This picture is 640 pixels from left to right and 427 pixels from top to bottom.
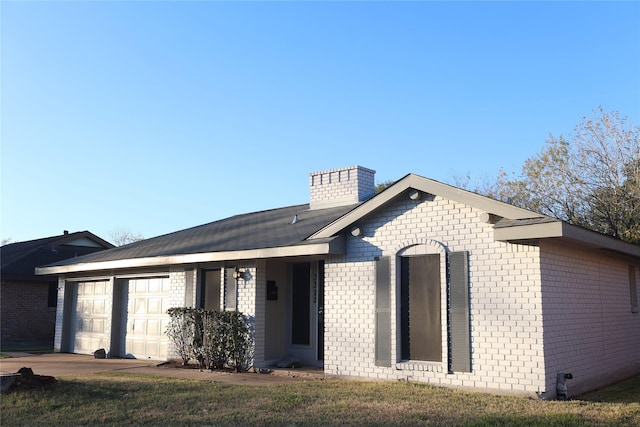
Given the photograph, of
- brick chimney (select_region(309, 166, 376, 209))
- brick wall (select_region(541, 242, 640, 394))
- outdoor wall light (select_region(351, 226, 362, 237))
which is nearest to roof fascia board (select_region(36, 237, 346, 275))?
outdoor wall light (select_region(351, 226, 362, 237))

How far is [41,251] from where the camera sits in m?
25.2

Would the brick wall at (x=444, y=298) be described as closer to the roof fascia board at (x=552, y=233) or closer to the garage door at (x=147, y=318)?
the roof fascia board at (x=552, y=233)

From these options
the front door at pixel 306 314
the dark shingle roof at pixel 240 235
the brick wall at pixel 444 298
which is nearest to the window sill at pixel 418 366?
the brick wall at pixel 444 298

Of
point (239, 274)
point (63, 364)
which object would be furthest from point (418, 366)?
point (63, 364)

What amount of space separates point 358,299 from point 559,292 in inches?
141

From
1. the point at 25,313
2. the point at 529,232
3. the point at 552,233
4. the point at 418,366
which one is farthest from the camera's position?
the point at 25,313

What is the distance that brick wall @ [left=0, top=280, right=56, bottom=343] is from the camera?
73.7 ft

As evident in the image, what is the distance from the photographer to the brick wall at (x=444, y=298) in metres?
9.20

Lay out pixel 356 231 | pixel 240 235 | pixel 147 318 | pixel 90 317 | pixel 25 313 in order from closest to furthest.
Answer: pixel 356 231 < pixel 240 235 < pixel 147 318 < pixel 90 317 < pixel 25 313

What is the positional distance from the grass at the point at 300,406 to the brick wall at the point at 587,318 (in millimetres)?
627

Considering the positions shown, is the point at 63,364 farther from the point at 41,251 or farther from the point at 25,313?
the point at 41,251

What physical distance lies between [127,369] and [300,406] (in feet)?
21.0

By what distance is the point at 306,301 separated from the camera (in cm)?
1355

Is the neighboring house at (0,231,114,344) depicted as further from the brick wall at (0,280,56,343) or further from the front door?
the front door
